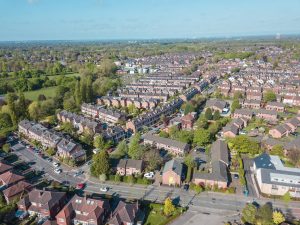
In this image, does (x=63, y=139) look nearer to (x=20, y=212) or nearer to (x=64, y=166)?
(x=64, y=166)

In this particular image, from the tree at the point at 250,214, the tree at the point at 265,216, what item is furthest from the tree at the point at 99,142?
the tree at the point at 265,216

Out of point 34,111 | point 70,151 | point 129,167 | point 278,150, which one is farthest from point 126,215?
→ point 34,111

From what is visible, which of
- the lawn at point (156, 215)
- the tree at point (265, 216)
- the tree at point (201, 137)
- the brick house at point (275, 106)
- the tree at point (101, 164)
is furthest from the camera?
the brick house at point (275, 106)

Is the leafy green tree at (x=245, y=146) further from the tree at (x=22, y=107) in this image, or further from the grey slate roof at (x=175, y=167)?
the tree at (x=22, y=107)

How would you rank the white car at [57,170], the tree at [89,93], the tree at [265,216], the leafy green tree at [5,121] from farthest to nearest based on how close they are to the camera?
the tree at [89,93] → the leafy green tree at [5,121] → the white car at [57,170] → the tree at [265,216]

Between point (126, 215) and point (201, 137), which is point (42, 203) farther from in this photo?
point (201, 137)

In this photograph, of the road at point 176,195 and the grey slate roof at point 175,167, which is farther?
the grey slate roof at point 175,167

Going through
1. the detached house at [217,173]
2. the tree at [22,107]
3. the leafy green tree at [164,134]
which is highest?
the tree at [22,107]

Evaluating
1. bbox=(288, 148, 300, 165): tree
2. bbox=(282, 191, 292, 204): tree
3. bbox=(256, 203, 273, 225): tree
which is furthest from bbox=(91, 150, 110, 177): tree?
bbox=(288, 148, 300, 165): tree
